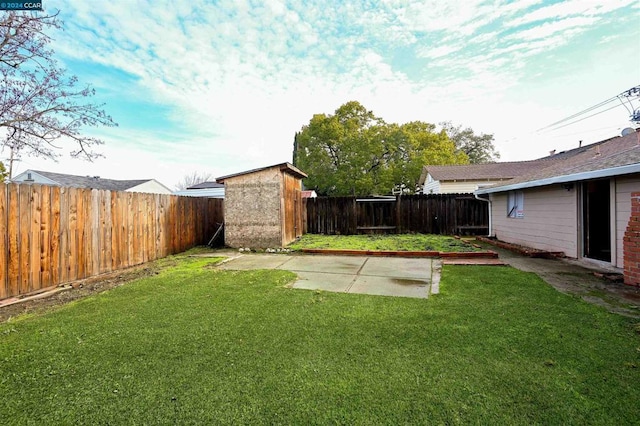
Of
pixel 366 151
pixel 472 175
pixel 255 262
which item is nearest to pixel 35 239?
pixel 255 262

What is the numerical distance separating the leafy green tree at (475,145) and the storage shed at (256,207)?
31.4m

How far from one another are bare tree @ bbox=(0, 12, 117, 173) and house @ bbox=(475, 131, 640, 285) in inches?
427

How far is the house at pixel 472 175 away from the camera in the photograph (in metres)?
16.9

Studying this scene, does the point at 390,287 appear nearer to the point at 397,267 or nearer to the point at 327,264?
the point at 397,267

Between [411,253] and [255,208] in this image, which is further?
[255,208]

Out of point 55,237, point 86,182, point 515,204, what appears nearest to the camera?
point 55,237

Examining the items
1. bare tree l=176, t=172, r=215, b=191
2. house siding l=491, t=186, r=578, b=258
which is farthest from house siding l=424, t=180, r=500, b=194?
bare tree l=176, t=172, r=215, b=191

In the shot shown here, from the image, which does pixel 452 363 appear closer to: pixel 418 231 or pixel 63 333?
pixel 63 333

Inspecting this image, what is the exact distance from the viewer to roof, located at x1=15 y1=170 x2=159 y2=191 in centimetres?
2078

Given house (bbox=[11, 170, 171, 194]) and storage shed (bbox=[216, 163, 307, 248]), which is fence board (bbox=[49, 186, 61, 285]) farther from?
house (bbox=[11, 170, 171, 194])

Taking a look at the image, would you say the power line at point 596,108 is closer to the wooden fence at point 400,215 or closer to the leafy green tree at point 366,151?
the wooden fence at point 400,215

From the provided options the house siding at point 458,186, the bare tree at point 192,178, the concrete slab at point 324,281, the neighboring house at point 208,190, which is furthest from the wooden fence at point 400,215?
the bare tree at point 192,178

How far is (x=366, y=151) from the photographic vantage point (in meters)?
24.0

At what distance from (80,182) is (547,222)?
2844 centimetres
